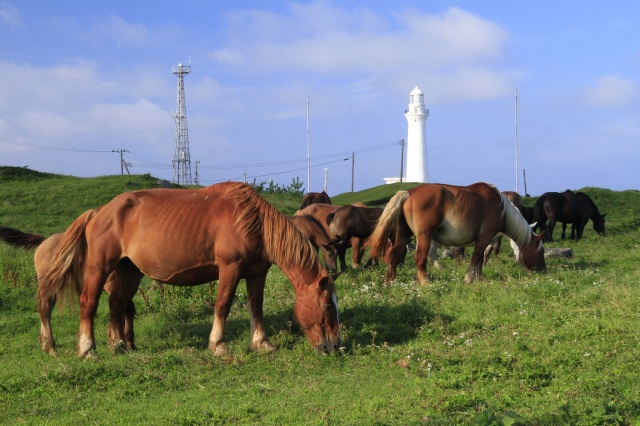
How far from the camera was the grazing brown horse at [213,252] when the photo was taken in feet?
29.5

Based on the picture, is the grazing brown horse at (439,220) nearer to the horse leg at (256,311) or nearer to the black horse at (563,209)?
the horse leg at (256,311)

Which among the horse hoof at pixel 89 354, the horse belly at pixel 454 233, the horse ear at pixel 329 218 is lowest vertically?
the horse hoof at pixel 89 354

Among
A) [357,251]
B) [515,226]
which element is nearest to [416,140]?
[357,251]

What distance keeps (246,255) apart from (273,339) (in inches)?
52.6

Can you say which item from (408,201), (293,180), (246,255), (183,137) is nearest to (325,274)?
(246,255)

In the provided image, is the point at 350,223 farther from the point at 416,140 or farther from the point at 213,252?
the point at 416,140

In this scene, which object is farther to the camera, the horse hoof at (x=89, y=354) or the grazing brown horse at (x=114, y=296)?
the grazing brown horse at (x=114, y=296)

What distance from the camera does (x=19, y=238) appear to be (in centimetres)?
1098

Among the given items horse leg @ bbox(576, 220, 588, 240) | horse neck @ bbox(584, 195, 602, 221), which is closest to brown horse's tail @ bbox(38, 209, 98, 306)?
horse leg @ bbox(576, 220, 588, 240)

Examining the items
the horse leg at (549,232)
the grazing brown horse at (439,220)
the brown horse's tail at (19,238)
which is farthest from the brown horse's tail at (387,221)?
the horse leg at (549,232)

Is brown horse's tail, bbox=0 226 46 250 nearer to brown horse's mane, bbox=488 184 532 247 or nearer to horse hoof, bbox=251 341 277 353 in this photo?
horse hoof, bbox=251 341 277 353

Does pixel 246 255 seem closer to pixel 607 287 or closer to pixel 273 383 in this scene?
pixel 273 383

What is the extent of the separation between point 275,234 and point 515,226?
6.31 meters

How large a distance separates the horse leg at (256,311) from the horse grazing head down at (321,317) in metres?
0.70
